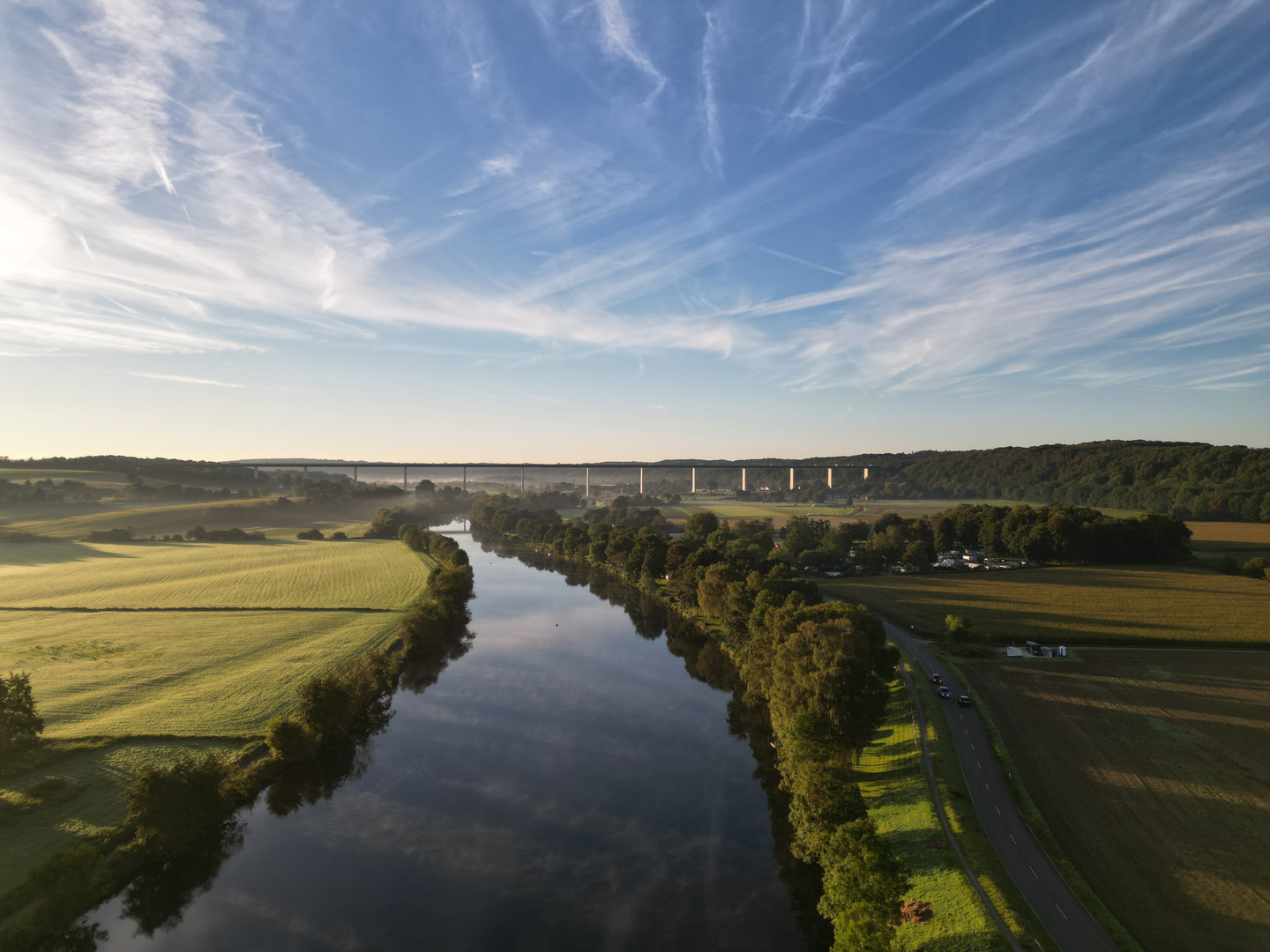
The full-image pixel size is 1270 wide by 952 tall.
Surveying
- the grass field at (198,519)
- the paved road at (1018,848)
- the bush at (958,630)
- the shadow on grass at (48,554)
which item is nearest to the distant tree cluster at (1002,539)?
the bush at (958,630)

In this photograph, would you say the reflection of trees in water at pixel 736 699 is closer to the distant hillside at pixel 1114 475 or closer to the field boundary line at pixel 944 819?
the field boundary line at pixel 944 819

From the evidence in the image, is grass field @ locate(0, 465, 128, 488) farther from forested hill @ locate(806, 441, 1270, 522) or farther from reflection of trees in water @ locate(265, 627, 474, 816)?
forested hill @ locate(806, 441, 1270, 522)

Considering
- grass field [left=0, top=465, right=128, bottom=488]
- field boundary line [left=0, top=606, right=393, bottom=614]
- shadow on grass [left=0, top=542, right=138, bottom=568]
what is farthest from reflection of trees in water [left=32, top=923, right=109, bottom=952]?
grass field [left=0, top=465, right=128, bottom=488]

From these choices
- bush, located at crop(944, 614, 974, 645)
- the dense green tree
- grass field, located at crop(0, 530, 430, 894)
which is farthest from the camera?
bush, located at crop(944, 614, 974, 645)

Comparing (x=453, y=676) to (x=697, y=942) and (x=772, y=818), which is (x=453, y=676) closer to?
(x=772, y=818)

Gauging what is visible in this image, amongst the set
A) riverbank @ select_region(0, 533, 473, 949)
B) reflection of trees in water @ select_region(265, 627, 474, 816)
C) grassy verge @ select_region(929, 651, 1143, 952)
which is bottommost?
reflection of trees in water @ select_region(265, 627, 474, 816)

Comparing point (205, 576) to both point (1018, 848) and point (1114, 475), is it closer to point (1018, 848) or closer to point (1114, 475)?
point (1018, 848)

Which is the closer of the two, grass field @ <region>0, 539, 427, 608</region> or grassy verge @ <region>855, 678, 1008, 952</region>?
grassy verge @ <region>855, 678, 1008, 952</region>

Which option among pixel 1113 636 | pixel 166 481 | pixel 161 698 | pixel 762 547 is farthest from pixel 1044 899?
pixel 166 481
